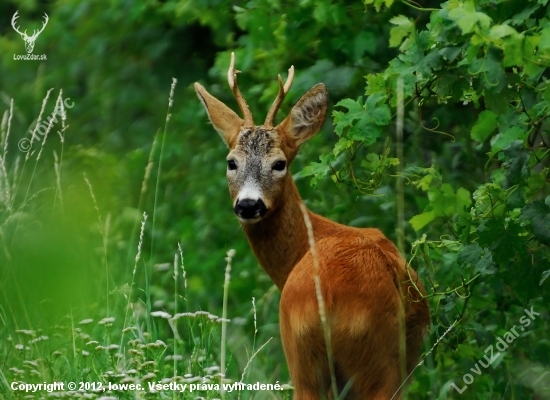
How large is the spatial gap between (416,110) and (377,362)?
2177 mm

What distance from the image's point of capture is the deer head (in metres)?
4.78

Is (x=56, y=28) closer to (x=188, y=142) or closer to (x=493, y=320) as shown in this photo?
(x=188, y=142)

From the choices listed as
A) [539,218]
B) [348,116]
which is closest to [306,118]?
[348,116]

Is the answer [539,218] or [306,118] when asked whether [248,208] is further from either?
[539,218]

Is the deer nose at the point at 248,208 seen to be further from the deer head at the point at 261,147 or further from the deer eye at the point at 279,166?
the deer eye at the point at 279,166

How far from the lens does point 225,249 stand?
23.8 feet

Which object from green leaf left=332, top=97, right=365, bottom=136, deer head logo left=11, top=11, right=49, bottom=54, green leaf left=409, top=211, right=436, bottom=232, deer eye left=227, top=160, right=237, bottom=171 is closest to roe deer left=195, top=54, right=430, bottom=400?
green leaf left=409, top=211, right=436, bottom=232

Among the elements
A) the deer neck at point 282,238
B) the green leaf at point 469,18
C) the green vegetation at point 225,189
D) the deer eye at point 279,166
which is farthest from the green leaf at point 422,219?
the green leaf at point 469,18

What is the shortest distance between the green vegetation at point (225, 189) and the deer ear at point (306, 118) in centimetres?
12

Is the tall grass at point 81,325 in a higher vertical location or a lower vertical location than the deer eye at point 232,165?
lower

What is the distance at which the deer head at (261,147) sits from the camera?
478 centimetres

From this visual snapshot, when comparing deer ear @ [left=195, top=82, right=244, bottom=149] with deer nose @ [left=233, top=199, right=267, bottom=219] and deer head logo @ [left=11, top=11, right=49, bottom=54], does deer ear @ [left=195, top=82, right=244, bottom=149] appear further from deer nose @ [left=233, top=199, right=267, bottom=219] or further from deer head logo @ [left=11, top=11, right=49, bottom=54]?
deer head logo @ [left=11, top=11, right=49, bottom=54]

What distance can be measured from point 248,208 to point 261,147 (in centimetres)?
37

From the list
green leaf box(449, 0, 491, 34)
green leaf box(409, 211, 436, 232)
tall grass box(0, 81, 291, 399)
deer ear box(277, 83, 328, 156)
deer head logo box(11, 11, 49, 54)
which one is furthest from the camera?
deer head logo box(11, 11, 49, 54)
